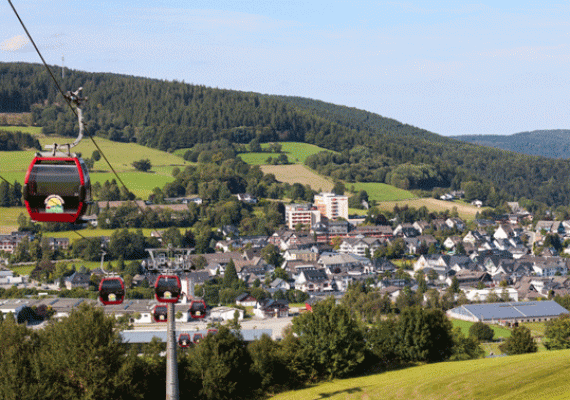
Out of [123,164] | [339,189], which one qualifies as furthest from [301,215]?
[123,164]

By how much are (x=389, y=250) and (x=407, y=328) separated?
183 feet

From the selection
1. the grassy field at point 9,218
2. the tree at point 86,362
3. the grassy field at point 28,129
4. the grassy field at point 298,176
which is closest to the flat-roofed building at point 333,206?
the grassy field at point 298,176

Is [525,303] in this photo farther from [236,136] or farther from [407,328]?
[236,136]

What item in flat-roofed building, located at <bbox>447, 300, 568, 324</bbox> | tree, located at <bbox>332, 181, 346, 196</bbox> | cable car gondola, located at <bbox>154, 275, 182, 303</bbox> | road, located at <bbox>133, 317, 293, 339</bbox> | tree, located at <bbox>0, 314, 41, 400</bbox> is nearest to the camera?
cable car gondola, located at <bbox>154, 275, 182, 303</bbox>

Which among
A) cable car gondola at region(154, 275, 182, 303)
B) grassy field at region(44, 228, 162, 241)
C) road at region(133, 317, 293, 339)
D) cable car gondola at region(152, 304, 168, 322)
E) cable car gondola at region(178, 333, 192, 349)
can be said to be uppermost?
cable car gondola at region(154, 275, 182, 303)

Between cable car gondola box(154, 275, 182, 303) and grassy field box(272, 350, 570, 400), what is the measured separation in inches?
441

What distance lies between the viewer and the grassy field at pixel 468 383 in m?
27.0

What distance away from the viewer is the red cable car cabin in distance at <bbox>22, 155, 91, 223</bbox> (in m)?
12.8

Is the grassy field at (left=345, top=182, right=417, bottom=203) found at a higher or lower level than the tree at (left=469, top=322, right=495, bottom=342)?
higher

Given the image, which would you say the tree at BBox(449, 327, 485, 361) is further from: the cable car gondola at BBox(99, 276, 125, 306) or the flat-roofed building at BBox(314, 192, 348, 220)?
the flat-roofed building at BBox(314, 192, 348, 220)

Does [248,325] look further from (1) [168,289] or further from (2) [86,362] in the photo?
(1) [168,289]

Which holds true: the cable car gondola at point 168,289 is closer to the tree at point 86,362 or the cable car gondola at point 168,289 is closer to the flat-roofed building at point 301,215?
the tree at point 86,362

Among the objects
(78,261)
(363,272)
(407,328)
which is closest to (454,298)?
(363,272)

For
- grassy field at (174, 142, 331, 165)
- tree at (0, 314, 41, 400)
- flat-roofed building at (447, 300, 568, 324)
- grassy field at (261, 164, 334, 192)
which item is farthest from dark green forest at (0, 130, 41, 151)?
tree at (0, 314, 41, 400)
